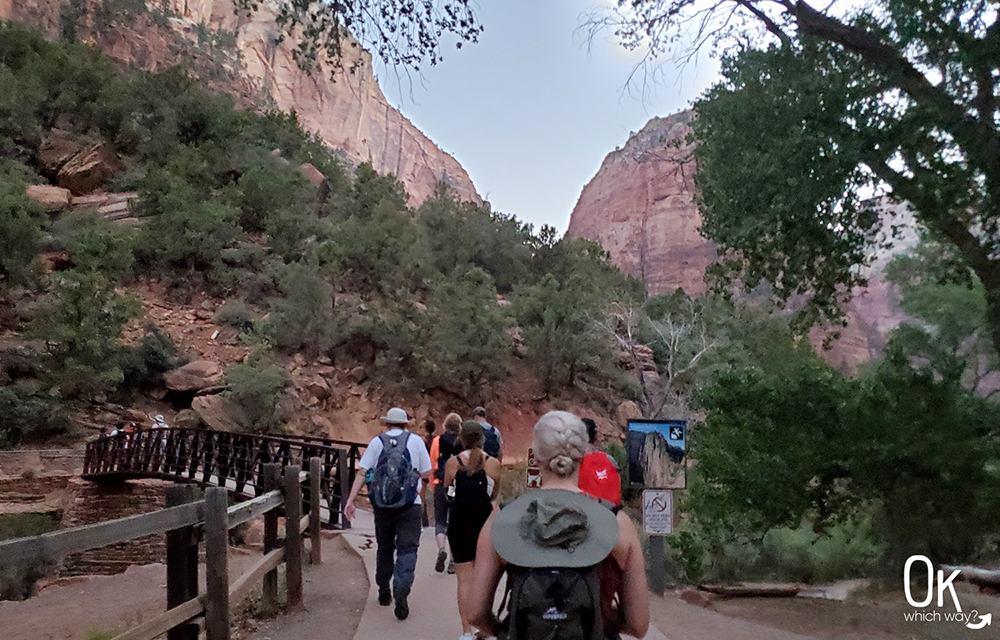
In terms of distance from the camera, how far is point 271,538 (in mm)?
6109

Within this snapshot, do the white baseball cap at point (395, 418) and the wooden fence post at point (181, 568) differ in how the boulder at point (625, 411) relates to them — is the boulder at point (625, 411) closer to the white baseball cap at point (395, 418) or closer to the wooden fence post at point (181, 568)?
the white baseball cap at point (395, 418)

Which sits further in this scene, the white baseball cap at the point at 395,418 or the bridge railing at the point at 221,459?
the bridge railing at the point at 221,459

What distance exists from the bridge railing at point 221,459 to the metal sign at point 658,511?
4267 millimetres

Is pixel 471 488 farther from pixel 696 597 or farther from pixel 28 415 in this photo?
pixel 28 415

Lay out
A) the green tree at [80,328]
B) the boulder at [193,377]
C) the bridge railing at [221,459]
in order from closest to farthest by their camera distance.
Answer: the bridge railing at [221,459] → the green tree at [80,328] → the boulder at [193,377]

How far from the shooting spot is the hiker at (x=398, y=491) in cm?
497

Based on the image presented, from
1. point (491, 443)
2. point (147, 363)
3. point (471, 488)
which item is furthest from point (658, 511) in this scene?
point (147, 363)

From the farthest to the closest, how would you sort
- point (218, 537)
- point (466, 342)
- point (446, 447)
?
point (466, 342), point (446, 447), point (218, 537)

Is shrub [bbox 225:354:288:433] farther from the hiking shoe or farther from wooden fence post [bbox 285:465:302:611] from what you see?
the hiking shoe

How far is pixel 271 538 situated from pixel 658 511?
355 centimetres

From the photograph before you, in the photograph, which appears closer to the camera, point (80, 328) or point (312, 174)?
point (80, 328)

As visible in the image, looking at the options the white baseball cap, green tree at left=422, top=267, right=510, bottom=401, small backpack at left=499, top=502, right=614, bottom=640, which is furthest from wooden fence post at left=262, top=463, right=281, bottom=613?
green tree at left=422, top=267, right=510, bottom=401

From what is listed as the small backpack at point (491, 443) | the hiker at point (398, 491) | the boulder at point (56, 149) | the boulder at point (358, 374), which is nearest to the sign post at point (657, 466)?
the small backpack at point (491, 443)

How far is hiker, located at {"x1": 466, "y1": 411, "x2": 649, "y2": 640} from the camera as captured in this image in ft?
6.14
